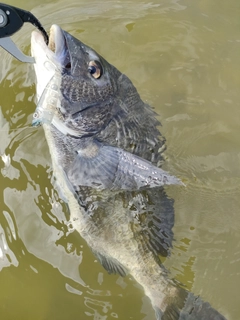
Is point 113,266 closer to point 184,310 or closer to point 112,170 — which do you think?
point 184,310

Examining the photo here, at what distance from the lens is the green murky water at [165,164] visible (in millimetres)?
2648

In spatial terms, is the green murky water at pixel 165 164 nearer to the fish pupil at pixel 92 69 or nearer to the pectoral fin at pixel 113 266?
the pectoral fin at pixel 113 266

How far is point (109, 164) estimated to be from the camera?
221 centimetres

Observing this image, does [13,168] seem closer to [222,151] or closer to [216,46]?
[222,151]

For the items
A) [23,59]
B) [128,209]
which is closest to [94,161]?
[128,209]

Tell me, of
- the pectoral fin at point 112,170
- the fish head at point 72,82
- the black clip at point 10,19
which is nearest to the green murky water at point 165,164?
the pectoral fin at point 112,170

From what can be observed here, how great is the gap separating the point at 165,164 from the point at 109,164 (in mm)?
674

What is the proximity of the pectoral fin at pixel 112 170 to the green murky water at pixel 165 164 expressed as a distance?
0.53 m

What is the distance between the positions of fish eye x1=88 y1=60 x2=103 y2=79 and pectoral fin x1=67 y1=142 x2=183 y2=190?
1.22 feet

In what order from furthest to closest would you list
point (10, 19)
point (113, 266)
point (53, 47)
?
point (113, 266), point (53, 47), point (10, 19)

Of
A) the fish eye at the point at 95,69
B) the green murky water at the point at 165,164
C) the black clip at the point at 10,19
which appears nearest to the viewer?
the black clip at the point at 10,19

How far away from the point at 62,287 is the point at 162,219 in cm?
81

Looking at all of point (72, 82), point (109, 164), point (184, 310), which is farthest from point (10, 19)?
point (184, 310)

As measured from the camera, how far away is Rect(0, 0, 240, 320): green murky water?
2.65 metres
